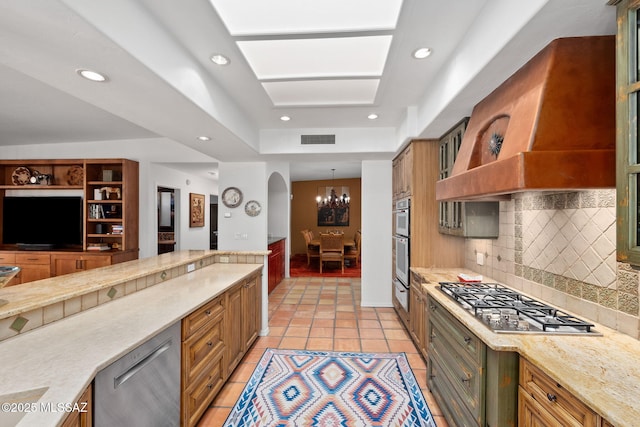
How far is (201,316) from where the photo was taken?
191cm

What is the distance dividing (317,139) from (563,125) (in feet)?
9.26

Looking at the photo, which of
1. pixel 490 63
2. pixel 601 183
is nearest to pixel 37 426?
pixel 601 183

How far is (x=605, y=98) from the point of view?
1.30 m

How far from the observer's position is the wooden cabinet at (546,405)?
0.98 metres

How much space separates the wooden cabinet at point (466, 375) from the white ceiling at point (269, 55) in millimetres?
1517

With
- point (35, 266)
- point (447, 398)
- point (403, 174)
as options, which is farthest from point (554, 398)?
point (35, 266)

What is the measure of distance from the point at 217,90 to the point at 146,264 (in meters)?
1.62

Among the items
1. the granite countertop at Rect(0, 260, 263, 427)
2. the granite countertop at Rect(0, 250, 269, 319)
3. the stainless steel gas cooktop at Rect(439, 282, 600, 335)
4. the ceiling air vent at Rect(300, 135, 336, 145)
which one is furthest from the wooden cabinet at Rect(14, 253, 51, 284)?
the stainless steel gas cooktop at Rect(439, 282, 600, 335)

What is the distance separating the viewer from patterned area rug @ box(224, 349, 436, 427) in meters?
1.98

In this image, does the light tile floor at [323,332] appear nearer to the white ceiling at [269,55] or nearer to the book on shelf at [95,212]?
the white ceiling at [269,55]

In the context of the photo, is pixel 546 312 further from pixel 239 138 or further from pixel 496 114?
pixel 239 138

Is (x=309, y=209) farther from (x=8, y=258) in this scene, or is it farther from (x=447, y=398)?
(x=447, y=398)

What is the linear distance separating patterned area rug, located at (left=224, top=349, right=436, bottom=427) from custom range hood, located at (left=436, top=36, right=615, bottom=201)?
65.3 inches

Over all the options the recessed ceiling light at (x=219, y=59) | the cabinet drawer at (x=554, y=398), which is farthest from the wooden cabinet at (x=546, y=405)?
the recessed ceiling light at (x=219, y=59)
